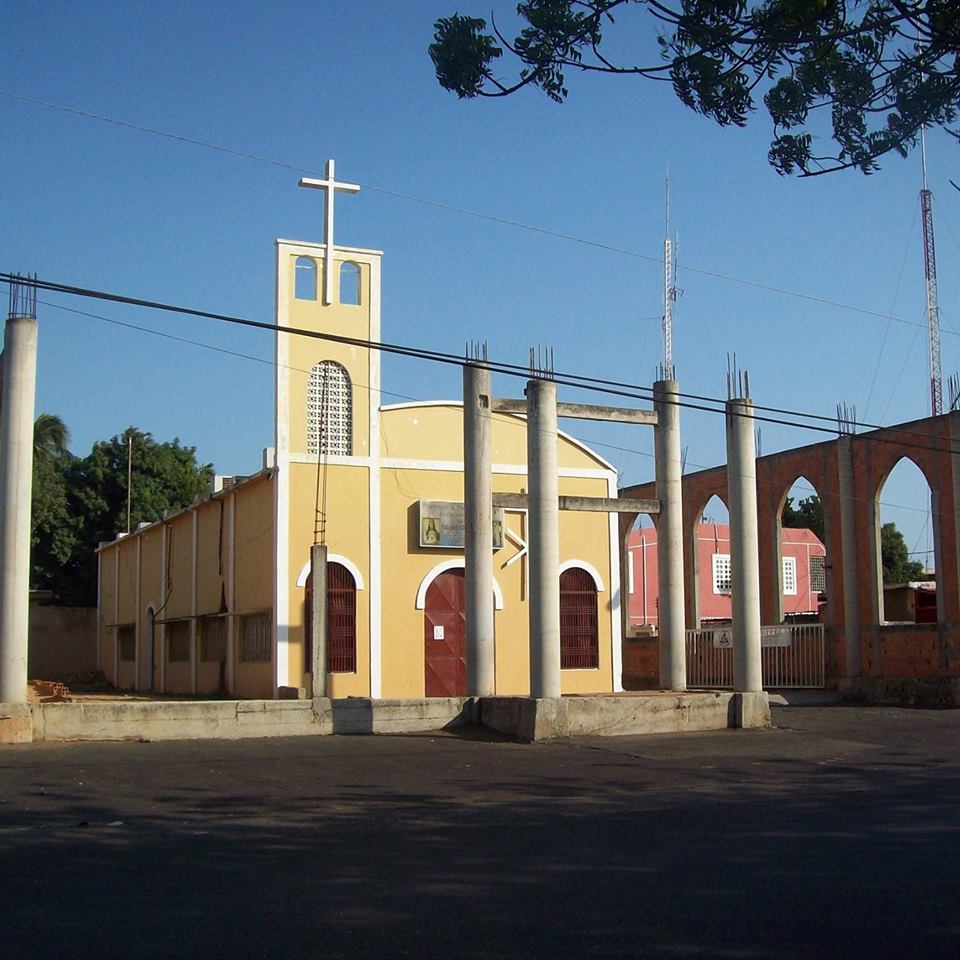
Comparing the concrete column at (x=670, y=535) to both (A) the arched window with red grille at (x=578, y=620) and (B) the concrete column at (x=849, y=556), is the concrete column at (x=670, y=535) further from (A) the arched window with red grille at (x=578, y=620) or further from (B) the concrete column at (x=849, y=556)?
(B) the concrete column at (x=849, y=556)

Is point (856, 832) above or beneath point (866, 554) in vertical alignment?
beneath

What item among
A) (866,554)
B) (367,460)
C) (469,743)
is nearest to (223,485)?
(367,460)

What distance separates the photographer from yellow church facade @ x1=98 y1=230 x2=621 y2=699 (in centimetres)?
2409

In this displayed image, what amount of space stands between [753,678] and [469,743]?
16.8 ft

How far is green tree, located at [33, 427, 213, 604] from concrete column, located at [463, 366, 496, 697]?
31.3m

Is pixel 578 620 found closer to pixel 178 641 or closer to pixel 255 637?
pixel 255 637

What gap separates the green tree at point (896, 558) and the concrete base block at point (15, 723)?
2382 inches

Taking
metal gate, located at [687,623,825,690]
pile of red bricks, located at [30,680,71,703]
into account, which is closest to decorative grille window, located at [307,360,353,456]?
pile of red bricks, located at [30,680,71,703]

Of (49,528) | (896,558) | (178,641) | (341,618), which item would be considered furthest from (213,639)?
(896,558)

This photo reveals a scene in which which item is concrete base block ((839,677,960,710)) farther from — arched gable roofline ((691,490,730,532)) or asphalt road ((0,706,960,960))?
asphalt road ((0,706,960,960))

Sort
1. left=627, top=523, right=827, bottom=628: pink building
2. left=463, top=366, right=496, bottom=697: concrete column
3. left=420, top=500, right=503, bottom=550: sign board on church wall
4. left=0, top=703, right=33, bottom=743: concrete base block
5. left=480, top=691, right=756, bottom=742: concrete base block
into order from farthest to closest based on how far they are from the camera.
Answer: left=627, top=523, right=827, bottom=628: pink building, left=420, top=500, right=503, bottom=550: sign board on church wall, left=463, top=366, right=496, bottom=697: concrete column, left=480, top=691, right=756, bottom=742: concrete base block, left=0, top=703, right=33, bottom=743: concrete base block

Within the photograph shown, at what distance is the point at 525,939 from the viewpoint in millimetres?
6301

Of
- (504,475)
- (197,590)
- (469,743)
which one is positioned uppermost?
(504,475)

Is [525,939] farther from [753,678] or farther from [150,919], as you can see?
[753,678]
